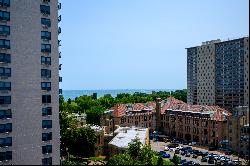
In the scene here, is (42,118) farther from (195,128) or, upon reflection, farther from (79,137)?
(195,128)

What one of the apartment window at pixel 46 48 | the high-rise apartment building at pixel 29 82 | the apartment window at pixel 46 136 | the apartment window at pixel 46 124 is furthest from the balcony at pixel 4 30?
the apartment window at pixel 46 136

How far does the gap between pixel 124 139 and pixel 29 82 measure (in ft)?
126

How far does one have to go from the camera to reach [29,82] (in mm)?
75000

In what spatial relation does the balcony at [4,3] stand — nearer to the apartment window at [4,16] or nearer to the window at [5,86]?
the apartment window at [4,16]

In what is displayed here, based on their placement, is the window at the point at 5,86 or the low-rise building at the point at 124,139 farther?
the low-rise building at the point at 124,139

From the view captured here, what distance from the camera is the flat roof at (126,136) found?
9956cm

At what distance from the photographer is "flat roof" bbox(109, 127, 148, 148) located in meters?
99.6

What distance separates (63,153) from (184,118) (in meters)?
56.0

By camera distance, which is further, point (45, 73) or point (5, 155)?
point (45, 73)

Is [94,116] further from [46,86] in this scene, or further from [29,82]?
[29,82]

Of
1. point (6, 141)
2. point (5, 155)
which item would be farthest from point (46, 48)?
point (5, 155)

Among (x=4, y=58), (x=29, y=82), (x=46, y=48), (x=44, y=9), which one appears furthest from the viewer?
(x=46, y=48)

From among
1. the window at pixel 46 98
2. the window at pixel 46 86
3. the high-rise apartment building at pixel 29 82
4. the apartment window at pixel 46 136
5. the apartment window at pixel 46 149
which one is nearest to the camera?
the high-rise apartment building at pixel 29 82

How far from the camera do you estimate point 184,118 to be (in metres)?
143
